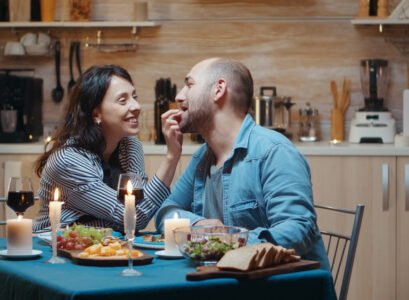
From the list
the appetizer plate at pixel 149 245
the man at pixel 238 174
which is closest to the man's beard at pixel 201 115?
the man at pixel 238 174

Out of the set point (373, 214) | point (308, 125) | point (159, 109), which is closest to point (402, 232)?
point (373, 214)

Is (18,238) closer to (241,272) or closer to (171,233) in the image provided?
(171,233)

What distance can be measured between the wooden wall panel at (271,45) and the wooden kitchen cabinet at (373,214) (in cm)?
65

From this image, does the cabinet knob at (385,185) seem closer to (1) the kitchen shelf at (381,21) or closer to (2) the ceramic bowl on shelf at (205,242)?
(1) the kitchen shelf at (381,21)

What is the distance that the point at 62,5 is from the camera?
494 cm

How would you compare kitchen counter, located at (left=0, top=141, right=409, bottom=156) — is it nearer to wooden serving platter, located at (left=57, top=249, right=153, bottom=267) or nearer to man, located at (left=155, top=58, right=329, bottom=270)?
man, located at (left=155, top=58, right=329, bottom=270)

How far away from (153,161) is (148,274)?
8.38 ft

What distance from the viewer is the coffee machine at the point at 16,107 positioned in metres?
Answer: 4.57

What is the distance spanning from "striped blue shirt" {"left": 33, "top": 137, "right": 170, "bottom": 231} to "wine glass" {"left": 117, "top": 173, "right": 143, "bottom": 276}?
A: 56cm

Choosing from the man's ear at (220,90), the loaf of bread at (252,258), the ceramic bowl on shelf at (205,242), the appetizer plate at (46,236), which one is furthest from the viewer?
the man's ear at (220,90)

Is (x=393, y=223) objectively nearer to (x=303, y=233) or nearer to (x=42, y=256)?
(x=303, y=233)

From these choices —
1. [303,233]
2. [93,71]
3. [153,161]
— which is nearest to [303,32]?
[153,161]

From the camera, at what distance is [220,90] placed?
259 centimetres

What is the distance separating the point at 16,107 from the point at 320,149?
5.88 feet
